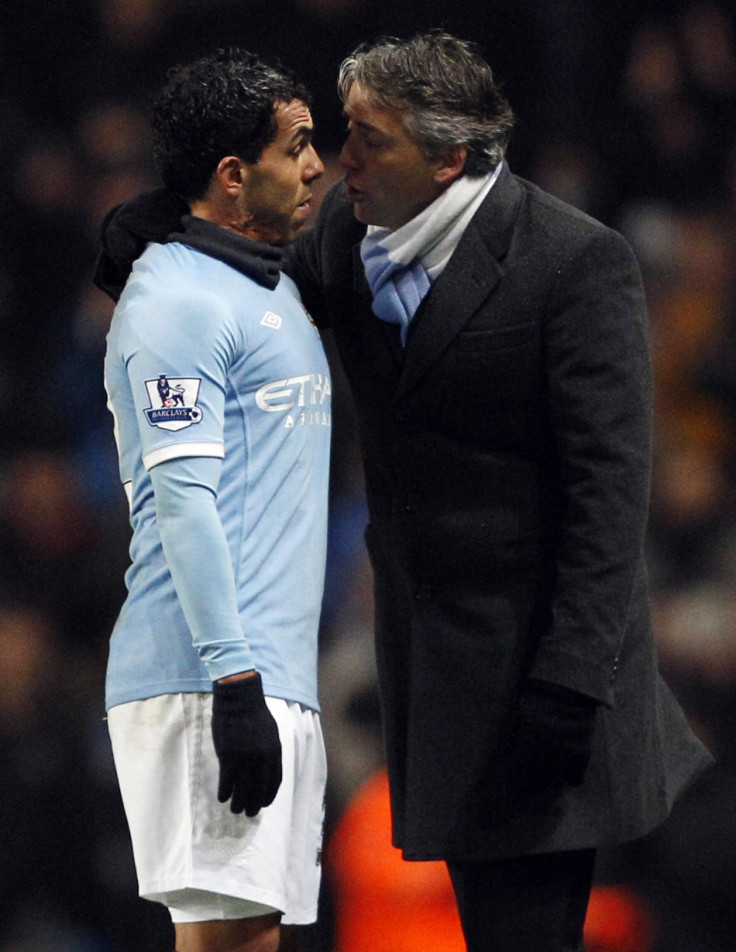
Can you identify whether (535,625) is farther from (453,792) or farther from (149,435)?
(149,435)

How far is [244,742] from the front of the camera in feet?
5.51

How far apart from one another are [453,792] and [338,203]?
2.60ft

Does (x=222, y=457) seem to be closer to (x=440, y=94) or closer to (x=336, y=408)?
(x=440, y=94)

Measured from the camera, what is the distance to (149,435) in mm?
1720

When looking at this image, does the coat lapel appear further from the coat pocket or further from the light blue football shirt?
the light blue football shirt

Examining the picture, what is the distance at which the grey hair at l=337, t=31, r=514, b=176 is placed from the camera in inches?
70.3

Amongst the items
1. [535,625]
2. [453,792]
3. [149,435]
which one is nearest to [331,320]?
[149,435]

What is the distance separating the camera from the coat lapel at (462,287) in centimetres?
178

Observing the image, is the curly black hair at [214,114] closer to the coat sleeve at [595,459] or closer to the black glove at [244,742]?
the coat sleeve at [595,459]

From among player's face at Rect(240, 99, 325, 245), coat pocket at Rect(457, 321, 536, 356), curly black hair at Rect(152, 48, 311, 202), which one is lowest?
coat pocket at Rect(457, 321, 536, 356)

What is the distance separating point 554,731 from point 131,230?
803 millimetres

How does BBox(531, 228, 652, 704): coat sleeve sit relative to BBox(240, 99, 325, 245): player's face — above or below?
below

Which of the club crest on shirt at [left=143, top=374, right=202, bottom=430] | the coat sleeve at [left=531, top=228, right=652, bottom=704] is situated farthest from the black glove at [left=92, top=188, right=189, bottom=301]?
the coat sleeve at [left=531, top=228, right=652, bottom=704]

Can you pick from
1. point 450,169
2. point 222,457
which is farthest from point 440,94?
point 222,457
